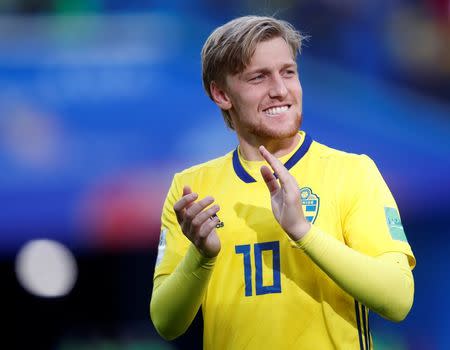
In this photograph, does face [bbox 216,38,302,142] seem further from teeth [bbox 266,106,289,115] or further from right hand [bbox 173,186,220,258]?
right hand [bbox 173,186,220,258]

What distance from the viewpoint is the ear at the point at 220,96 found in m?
2.61

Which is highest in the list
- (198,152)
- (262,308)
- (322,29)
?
(322,29)

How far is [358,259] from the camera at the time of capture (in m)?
2.15

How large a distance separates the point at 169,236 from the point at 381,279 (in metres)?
0.72

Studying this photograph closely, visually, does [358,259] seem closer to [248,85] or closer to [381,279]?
[381,279]

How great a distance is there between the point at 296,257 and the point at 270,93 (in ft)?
1.56

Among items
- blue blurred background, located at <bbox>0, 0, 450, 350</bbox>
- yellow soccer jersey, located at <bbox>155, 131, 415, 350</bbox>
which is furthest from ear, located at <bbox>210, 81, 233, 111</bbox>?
blue blurred background, located at <bbox>0, 0, 450, 350</bbox>

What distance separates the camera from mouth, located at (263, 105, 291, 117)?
243cm

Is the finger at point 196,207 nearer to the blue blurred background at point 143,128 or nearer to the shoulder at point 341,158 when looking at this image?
the shoulder at point 341,158

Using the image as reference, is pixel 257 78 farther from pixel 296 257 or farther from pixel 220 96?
pixel 296 257

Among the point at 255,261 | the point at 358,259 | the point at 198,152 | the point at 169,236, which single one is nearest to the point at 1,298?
the point at 198,152

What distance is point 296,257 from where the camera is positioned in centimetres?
235

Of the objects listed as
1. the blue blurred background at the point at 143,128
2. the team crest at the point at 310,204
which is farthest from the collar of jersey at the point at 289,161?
the blue blurred background at the point at 143,128

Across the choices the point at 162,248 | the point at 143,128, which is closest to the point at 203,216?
the point at 162,248
